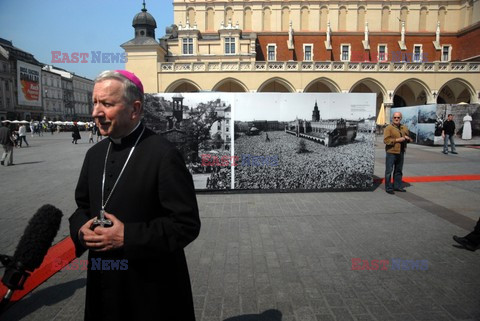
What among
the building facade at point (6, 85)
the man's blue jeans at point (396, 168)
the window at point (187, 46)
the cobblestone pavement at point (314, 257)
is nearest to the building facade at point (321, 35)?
the window at point (187, 46)

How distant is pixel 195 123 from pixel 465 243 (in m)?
5.77

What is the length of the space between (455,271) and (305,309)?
6.95 feet

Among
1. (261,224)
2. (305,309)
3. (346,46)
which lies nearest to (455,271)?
(305,309)

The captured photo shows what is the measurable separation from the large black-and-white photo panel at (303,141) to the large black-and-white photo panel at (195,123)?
0.31 m

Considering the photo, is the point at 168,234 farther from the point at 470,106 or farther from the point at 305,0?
the point at 305,0

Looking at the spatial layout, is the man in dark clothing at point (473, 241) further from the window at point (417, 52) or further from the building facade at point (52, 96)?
the building facade at point (52, 96)

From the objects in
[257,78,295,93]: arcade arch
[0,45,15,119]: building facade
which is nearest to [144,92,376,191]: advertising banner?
[257,78,295,93]: arcade arch

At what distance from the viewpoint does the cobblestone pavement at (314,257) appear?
9.86 feet

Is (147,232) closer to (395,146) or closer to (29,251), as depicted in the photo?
(29,251)

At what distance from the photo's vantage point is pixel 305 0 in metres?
45.6

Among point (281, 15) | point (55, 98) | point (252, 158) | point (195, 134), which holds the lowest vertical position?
point (252, 158)

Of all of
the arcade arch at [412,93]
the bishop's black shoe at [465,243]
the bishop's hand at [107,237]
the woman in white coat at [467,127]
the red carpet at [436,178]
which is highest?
the arcade arch at [412,93]

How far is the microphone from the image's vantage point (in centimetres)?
156

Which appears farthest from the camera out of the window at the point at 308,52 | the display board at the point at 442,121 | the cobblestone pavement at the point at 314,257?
the window at the point at 308,52
